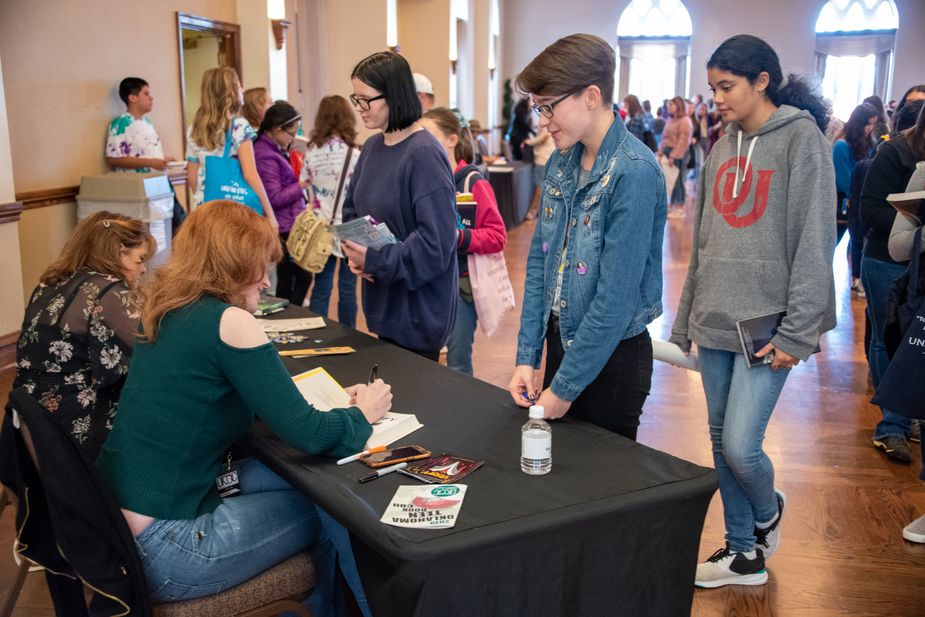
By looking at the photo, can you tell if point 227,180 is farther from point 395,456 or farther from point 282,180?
point 395,456

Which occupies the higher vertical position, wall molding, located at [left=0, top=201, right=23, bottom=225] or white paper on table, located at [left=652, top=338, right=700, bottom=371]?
wall molding, located at [left=0, top=201, right=23, bottom=225]

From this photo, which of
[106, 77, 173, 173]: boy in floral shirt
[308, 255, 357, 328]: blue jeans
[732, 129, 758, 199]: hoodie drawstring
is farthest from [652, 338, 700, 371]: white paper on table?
[106, 77, 173, 173]: boy in floral shirt

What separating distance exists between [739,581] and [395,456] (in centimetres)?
128

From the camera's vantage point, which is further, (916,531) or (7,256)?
(7,256)

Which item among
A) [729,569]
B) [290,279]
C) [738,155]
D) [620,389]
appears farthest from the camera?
[290,279]

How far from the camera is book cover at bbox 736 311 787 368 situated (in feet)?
7.11

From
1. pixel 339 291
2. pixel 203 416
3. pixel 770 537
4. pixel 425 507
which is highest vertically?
pixel 203 416

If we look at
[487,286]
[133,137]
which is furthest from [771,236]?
[133,137]

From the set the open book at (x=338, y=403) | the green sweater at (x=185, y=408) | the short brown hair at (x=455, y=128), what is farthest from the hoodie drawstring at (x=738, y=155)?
the short brown hair at (x=455, y=128)

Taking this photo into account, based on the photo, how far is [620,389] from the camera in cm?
200

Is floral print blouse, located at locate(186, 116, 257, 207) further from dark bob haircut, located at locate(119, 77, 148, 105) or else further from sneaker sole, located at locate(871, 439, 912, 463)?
sneaker sole, located at locate(871, 439, 912, 463)

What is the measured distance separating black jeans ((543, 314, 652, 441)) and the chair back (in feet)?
3.31

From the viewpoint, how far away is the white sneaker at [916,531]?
282 cm

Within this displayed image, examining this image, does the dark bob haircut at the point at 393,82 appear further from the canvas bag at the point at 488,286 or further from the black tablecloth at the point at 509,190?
the black tablecloth at the point at 509,190
